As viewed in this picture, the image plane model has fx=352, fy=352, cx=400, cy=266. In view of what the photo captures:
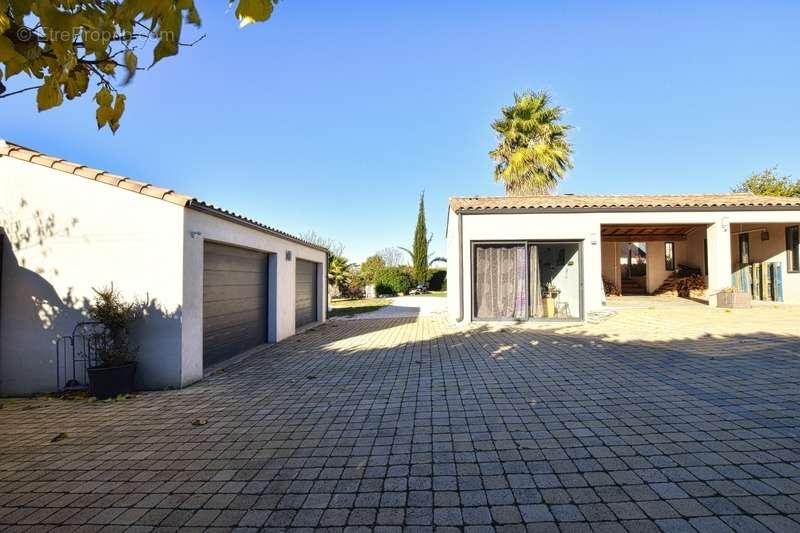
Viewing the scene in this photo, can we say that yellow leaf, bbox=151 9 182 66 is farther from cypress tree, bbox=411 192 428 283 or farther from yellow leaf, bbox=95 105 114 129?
cypress tree, bbox=411 192 428 283

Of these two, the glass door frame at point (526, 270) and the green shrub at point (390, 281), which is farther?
the green shrub at point (390, 281)

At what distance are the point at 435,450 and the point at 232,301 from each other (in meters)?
5.75

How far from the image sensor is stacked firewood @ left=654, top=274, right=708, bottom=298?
565 inches

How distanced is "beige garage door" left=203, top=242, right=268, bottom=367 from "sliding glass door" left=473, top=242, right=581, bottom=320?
245 inches

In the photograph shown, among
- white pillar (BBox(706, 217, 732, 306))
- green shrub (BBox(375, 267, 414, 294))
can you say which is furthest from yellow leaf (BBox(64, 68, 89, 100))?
green shrub (BBox(375, 267, 414, 294))

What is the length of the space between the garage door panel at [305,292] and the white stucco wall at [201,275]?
0.72 meters

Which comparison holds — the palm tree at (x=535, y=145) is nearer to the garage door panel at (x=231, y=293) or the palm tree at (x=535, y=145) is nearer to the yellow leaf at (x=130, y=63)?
the garage door panel at (x=231, y=293)

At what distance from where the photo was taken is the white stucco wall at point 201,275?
541 centimetres

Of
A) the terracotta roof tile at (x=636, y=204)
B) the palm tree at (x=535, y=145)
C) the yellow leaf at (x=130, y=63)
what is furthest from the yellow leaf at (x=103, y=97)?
the palm tree at (x=535, y=145)

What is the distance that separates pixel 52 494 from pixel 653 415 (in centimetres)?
542

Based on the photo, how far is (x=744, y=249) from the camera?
537 inches

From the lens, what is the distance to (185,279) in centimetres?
534

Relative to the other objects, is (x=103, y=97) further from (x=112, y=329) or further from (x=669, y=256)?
(x=669, y=256)

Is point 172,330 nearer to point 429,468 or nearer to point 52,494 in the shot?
point 52,494
